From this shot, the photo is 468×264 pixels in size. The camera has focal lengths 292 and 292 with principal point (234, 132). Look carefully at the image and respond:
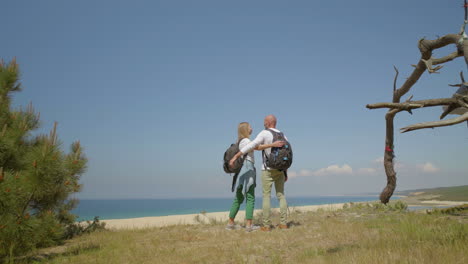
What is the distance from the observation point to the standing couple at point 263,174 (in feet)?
20.7

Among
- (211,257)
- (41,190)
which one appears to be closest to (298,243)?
(211,257)

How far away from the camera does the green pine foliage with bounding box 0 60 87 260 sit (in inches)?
184

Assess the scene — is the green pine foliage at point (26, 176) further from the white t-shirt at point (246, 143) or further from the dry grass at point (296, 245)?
the white t-shirt at point (246, 143)

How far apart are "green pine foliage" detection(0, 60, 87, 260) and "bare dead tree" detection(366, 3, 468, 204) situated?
555 centimetres

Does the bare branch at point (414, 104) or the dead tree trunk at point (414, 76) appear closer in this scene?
the bare branch at point (414, 104)

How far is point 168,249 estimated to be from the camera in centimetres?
542

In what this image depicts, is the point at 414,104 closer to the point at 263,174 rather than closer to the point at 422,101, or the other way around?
the point at 422,101

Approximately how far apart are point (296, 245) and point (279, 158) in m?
1.80

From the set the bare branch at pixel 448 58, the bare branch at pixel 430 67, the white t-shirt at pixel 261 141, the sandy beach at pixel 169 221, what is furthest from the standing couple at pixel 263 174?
the bare branch at pixel 448 58

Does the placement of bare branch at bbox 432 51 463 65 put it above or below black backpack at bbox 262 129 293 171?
above

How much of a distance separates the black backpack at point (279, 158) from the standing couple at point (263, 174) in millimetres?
30

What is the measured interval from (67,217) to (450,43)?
11133mm

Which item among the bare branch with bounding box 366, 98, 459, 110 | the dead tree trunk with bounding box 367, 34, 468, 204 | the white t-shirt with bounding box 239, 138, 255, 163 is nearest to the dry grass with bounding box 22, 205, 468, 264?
the white t-shirt with bounding box 239, 138, 255, 163

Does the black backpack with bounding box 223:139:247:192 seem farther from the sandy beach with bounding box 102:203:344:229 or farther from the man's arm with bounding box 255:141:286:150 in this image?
the sandy beach with bounding box 102:203:344:229
